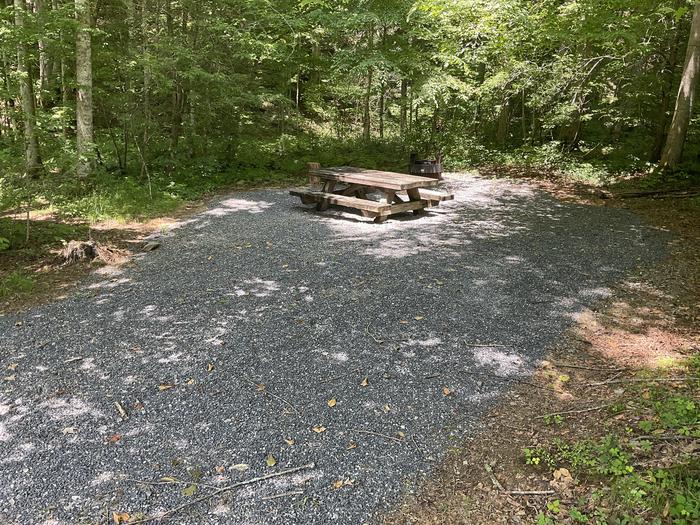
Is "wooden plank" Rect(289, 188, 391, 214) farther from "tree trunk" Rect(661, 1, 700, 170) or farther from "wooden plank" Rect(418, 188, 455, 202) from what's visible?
"tree trunk" Rect(661, 1, 700, 170)

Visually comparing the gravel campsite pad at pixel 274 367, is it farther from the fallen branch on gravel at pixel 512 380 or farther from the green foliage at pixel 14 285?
the green foliage at pixel 14 285

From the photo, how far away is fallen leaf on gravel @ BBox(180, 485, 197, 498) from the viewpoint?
2502mm

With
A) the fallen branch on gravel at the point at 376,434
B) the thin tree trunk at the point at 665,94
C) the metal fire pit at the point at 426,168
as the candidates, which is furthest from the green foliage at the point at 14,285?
the thin tree trunk at the point at 665,94

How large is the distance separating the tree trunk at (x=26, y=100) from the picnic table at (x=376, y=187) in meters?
4.54

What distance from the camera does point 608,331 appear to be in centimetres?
443

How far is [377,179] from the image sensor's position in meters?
8.38

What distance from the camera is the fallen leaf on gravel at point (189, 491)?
250 centimetres

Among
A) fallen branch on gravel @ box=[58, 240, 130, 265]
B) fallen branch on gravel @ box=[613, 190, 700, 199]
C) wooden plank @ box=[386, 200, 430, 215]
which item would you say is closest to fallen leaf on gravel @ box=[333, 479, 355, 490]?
fallen branch on gravel @ box=[58, 240, 130, 265]

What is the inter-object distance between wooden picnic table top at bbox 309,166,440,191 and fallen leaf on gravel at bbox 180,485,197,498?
610 cm

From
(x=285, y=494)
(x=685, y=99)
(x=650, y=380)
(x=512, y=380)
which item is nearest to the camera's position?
(x=285, y=494)

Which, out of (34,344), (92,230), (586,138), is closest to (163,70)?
(92,230)

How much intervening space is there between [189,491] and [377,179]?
6598mm

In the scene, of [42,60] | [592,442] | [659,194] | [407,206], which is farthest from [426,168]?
[42,60]

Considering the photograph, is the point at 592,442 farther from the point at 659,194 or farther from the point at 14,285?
the point at 659,194
